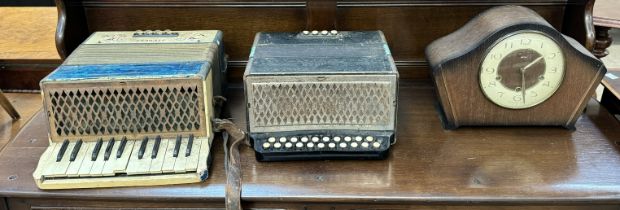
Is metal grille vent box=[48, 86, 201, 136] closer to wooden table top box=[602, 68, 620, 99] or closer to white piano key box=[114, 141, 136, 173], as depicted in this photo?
white piano key box=[114, 141, 136, 173]

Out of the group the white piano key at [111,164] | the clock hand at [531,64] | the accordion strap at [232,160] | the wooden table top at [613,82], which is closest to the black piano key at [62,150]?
the white piano key at [111,164]

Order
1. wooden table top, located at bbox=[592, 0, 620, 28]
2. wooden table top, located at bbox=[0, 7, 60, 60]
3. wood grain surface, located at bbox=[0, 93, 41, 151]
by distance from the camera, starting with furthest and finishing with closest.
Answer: wooden table top, located at bbox=[592, 0, 620, 28] → wooden table top, located at bbox=[0, 7, 60, 60] → wood grain surface, located at bbox=[0, 93, 41, 151]

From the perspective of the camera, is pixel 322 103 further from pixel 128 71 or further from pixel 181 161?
pixel 128 71

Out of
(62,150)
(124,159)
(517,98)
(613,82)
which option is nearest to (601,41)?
(613,82)

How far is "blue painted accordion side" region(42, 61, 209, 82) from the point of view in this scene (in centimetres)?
125

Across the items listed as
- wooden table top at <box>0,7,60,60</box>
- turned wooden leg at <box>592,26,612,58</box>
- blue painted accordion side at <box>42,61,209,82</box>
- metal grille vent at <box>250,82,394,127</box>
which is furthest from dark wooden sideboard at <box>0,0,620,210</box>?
turned wooden leg at <box>592,26,612,58</box>

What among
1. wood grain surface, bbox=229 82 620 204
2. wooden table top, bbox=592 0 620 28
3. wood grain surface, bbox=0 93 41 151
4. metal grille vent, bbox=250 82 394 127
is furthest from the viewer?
wooden table top, bbox=592 0 620 28

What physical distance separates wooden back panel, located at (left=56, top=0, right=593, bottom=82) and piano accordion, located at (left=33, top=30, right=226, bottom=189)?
0.29 meters

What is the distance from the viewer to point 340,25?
1.62 meters

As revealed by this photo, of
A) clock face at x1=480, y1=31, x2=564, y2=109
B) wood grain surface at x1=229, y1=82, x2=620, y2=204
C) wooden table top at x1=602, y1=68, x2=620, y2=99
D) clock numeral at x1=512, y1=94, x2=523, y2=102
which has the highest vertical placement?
clock face at x1=480, y1=31, x2=564, y2=109

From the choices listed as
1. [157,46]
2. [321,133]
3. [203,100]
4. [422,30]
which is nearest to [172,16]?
[157,46]

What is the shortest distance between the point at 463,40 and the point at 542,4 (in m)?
0.34

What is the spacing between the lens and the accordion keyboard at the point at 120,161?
1193 millimetres

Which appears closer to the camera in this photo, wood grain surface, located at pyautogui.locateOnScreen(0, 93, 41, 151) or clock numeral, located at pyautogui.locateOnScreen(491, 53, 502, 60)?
clock numeral, located at pyautogui.locateOnScreen(491, 53, 502, 60)
